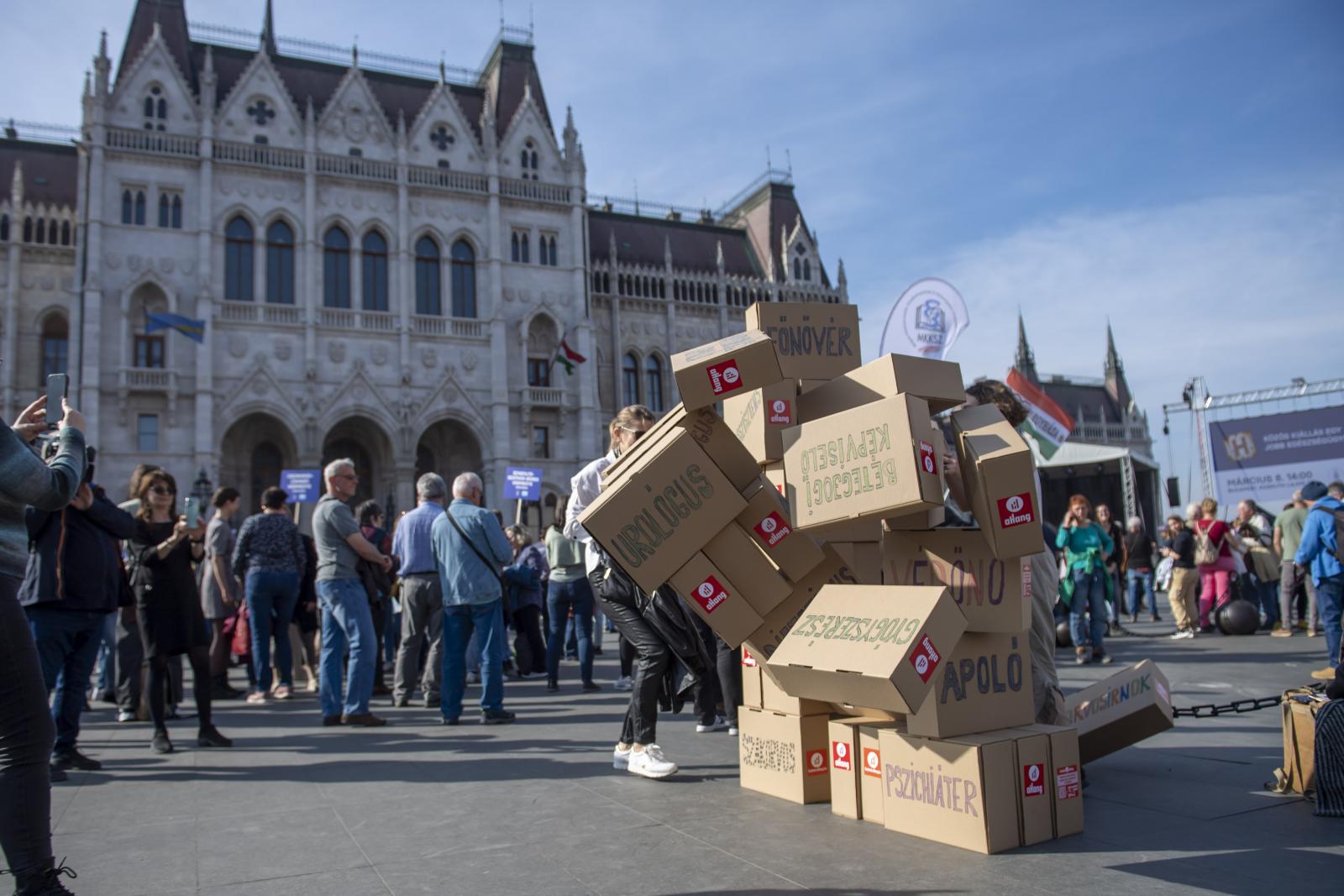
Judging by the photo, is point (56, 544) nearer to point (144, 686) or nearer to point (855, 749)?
point (144, 686)

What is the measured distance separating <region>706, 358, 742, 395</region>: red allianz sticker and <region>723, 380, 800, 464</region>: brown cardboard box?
0.31 metres

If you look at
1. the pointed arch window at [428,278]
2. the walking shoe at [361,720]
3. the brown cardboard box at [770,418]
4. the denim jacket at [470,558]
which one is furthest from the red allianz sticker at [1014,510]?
the pointed arch window at [428,278]

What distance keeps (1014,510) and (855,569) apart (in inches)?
38.3

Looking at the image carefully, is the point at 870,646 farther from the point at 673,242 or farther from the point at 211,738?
the point at 673,242

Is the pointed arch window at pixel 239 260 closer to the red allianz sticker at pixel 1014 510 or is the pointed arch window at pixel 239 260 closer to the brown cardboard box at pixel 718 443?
the brown cardboard box at pixel 718 443

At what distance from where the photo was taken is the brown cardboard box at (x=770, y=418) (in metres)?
4.51

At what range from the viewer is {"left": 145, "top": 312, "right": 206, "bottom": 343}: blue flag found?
25.0m

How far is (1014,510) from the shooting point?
373 centimetres

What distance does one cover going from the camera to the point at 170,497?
6484 millimetres

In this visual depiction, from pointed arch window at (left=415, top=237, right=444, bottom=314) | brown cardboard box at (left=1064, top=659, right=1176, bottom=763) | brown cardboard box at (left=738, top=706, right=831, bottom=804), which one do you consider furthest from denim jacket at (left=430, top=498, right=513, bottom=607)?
pointed arch window at (left=415, top=237, right=444, bottom=314)

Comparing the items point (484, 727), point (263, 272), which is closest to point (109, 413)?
point (263, 272)

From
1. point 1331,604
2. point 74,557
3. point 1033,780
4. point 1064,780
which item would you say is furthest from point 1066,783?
point 1331,604

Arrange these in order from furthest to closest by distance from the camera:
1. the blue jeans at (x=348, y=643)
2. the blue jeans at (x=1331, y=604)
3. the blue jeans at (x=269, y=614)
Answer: the blue jeans at (x=1331, y=604), the blue jeans at (x=269, y=614), the blue jeans at (x=348, y=643)

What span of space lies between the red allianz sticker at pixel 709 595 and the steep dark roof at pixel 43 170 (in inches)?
1345
